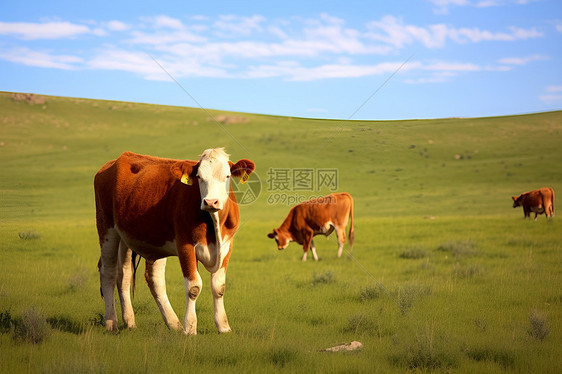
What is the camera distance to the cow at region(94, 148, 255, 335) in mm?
6891

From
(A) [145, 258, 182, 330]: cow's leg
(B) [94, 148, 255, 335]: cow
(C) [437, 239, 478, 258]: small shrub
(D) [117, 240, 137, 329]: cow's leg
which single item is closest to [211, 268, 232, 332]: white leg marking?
(B) [94, 148, 255, 335]: cow

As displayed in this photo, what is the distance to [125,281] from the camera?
8.31 metres

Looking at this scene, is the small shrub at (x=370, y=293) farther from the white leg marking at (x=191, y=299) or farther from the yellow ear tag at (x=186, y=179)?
the yellow ear tag at (x=186, y=179)

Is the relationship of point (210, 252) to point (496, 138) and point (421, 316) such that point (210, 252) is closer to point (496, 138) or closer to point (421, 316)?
point (421, 316)

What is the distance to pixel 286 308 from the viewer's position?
9.32 m

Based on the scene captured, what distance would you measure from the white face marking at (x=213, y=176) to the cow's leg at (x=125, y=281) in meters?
2.60

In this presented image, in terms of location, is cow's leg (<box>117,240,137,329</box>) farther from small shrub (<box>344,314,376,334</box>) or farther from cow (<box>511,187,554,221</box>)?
cow (<box>511,187,554,221</box>)

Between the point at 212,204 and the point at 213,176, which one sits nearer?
the point at 212,204

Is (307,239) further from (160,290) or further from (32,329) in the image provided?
(32,329)

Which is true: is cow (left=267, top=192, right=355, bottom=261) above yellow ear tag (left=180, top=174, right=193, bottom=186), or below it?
below

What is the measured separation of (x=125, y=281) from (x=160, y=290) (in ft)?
2.62

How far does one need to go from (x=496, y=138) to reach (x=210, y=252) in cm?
6615

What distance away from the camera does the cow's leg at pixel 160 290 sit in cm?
761

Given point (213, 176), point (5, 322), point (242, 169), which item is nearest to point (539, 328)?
point (242, 169)
